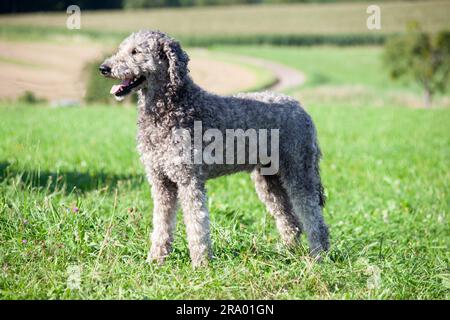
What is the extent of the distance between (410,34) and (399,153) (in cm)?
2305

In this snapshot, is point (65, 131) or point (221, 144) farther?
point (65, 131)

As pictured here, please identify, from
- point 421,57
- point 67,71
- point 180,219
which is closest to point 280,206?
point 180,219

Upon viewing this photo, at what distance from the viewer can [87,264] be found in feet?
17.9

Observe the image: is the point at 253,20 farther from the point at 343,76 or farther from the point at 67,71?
the point at 67,71

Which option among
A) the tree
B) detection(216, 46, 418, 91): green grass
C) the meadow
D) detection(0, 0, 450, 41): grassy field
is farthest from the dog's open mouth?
detection(0, 0, 450, 41): grassy field

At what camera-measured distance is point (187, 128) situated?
565 cm

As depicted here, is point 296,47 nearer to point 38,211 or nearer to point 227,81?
point 227,81

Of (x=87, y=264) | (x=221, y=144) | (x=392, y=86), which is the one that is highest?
(x=221, y=144)

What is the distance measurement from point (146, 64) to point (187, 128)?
728 mm

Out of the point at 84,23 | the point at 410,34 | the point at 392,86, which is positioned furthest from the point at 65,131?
the point at 84,23

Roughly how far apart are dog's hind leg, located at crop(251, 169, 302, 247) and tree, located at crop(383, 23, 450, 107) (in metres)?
30.4

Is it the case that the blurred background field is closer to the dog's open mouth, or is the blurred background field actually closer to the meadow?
the dog's open mouth

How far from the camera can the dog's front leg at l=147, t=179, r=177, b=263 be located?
5797 millimetres

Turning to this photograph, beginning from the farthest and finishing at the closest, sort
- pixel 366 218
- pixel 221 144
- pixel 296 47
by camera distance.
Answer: pixel 296 47 → pixel 366 218 → pixel 221 144
